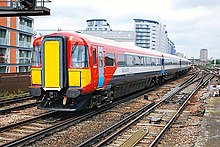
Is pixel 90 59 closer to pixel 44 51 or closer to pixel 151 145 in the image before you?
pixel 44 51

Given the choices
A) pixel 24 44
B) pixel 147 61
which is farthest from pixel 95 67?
pixel 24 44

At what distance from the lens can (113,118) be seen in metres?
12.8

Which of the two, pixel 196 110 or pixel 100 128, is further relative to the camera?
pixel 196 110

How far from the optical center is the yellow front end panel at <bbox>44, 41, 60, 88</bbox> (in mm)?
12008

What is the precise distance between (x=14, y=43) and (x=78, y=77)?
33.1 m

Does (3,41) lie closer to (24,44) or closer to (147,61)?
(24,44)

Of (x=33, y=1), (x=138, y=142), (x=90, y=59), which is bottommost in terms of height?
(x=138, y=142)

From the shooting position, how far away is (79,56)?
12.2 m

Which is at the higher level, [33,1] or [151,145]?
[33,1]

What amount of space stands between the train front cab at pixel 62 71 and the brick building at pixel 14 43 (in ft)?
88.3

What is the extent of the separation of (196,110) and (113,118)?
4503 millimetres

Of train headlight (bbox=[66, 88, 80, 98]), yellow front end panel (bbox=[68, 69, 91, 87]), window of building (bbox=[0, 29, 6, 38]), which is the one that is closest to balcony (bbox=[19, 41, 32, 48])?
window of building (bbox=[0, 29, 6, 38])

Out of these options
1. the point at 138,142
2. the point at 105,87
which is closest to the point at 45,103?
the point at 105,87

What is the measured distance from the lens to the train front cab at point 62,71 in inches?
471
